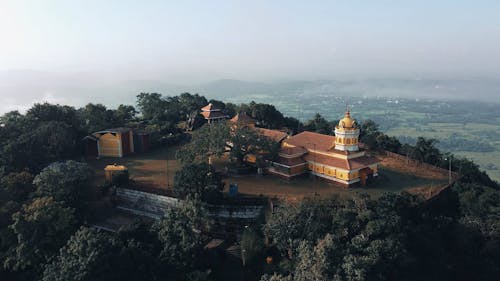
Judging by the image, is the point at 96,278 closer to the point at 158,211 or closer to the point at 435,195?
the point at 158,211

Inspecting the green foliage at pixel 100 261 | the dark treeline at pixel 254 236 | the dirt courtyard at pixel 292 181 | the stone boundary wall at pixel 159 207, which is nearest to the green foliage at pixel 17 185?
the dark treeline at pixel 254 236

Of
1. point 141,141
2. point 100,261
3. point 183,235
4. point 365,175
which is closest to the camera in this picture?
point 100,261

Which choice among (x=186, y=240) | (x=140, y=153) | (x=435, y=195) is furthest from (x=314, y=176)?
(x=140, y=153)

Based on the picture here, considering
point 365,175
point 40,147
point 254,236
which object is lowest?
point 254,236

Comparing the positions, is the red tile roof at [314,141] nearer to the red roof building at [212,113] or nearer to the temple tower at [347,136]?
the temple tower at [347,136]

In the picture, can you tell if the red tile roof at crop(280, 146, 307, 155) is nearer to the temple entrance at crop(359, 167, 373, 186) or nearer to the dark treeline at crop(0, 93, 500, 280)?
the temple entrance at crop(359, 167, 373, 186)

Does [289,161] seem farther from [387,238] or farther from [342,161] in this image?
[387,238]

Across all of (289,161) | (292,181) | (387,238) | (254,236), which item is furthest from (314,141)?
(387,238)
